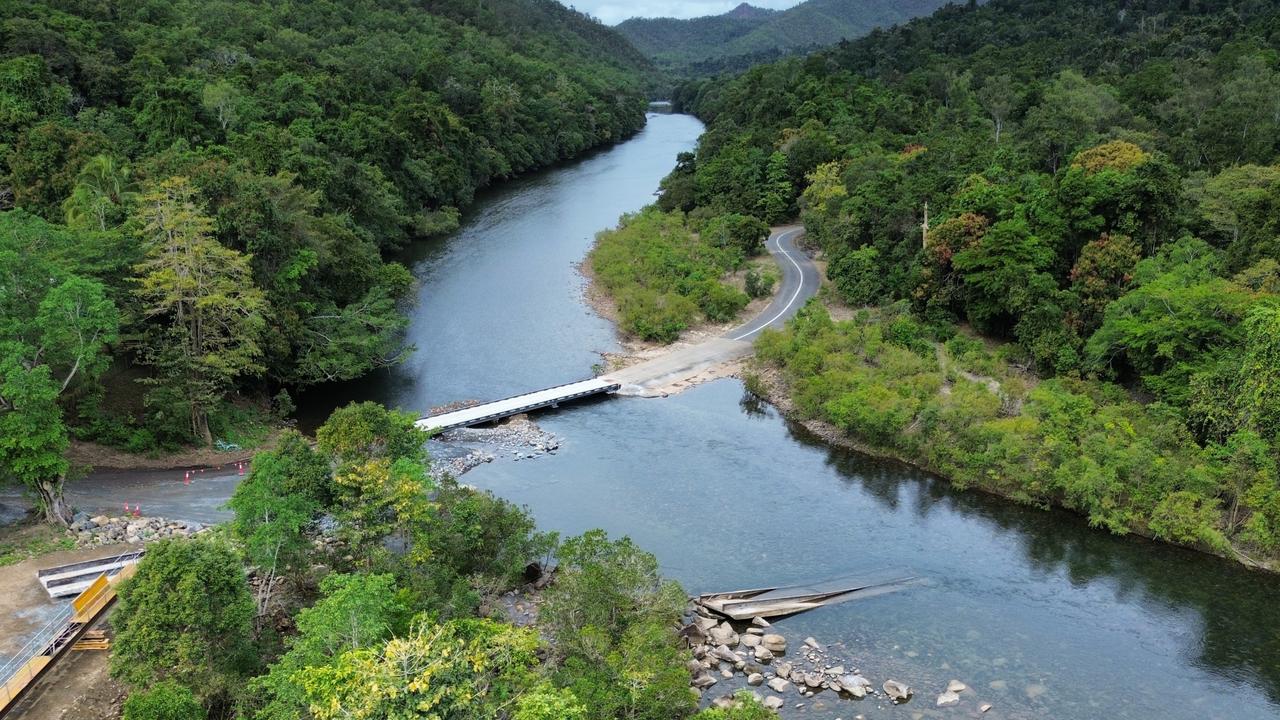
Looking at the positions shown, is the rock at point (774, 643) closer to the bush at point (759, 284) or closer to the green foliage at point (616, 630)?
the green foliage at point (616, 630)

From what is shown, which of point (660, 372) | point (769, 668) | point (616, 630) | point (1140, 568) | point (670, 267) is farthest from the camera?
point (670, 267)

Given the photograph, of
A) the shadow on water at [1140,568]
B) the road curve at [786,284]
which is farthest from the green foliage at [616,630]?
the road curve at [786,284]

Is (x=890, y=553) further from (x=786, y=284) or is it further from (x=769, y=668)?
(x=786, y=284)

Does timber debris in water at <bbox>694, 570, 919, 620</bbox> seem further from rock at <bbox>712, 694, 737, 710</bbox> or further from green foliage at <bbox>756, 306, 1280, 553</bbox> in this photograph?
green foliage at <bbox>756, 306, 1280, 553</bbox>

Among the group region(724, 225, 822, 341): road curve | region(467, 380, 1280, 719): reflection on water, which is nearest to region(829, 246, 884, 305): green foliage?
region(724, 225, 822, 341): road curve

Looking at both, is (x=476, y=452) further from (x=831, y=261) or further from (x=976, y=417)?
(x=831, y=261)

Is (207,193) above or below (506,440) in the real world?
above

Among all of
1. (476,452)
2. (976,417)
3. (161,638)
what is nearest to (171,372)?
(476,452)

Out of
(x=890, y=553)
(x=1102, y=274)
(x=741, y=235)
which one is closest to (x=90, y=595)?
(x=890, y=553)
